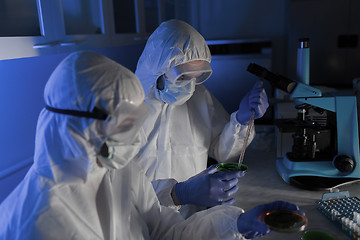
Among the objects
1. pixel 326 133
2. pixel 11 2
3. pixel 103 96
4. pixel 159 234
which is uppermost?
pixel 11 2

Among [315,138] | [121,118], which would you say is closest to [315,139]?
[315,138]

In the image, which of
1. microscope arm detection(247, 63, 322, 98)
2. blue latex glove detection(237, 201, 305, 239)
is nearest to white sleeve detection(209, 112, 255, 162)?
microscope arm detection(247, 63, 322, 98)

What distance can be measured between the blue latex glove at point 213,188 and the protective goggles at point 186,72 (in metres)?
0.43

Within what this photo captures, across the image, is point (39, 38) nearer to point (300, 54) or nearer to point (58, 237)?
point (58, 237)

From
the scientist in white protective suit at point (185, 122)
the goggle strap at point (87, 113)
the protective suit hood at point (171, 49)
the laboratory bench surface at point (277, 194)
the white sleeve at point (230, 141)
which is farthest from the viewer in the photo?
the white sleeve at point (230, 141)

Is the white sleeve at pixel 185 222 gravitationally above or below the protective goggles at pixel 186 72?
below

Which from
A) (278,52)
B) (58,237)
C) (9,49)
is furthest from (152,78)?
(278,52)

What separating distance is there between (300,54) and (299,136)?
349 millimetres

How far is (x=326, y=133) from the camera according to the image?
4.68 ft

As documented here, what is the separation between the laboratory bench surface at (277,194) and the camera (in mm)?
1012

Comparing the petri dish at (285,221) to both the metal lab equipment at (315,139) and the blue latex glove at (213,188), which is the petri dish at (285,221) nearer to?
the blue latex glove at (213,188)

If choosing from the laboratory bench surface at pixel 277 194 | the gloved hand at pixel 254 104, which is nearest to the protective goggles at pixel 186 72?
the gloved hand at pixel 254 104

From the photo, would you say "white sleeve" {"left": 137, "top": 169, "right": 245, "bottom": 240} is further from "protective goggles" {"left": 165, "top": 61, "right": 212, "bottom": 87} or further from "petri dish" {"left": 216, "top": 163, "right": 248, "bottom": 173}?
"protective goggles" {"left": 165, "top": 61, "right": 212, "bottom": 87}

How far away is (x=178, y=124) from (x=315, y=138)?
63 centimetres
